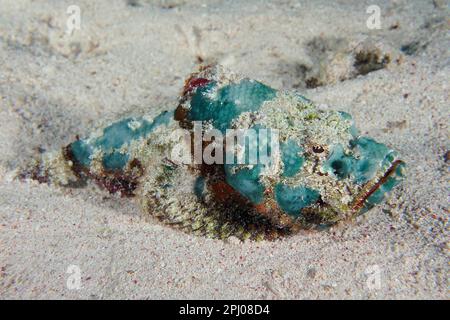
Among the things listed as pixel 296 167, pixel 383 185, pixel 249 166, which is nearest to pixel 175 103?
pixel 249 166

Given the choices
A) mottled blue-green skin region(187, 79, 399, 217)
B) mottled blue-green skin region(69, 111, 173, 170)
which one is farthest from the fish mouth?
mottled blue-green skin region(69, 111, 173, 170)

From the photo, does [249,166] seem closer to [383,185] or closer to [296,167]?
[296,167]

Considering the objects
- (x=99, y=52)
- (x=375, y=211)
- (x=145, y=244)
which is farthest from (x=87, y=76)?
(x=375, y=211)

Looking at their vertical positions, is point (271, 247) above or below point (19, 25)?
below

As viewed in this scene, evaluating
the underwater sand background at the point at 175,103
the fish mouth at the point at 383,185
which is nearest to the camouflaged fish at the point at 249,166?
the fish mouth at the point at 383,185

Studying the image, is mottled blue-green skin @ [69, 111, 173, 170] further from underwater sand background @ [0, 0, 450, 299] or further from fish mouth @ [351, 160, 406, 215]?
fish mouth @ [351, 160, 406, 215]
